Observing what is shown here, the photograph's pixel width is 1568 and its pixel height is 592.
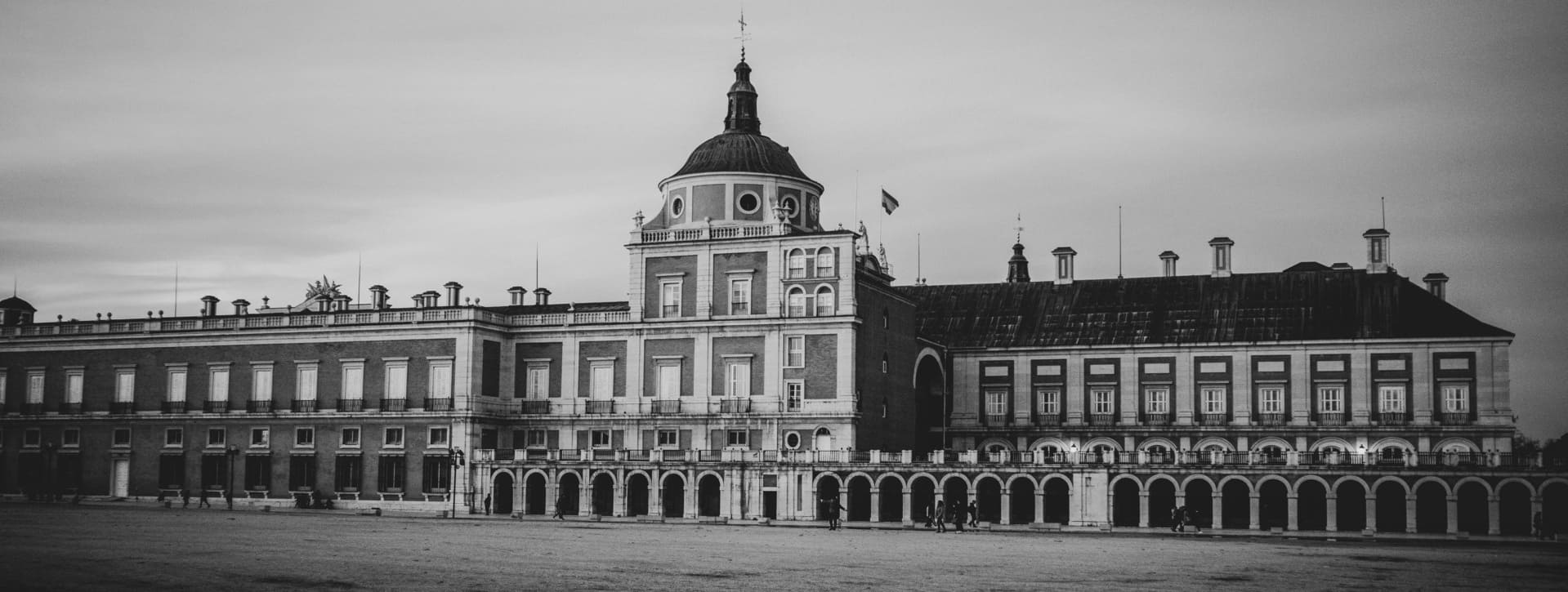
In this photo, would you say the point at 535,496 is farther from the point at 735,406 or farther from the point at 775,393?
the point at 775,393

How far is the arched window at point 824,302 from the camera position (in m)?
78.1

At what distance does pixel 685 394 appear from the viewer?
265 feet

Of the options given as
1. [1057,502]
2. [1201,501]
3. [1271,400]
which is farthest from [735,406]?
[1271,400]

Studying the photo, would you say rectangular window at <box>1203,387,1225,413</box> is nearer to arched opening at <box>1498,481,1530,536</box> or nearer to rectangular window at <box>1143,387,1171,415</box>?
rectangular window at <box>1143,387,1171,415</box>

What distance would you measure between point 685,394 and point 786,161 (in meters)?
12.7

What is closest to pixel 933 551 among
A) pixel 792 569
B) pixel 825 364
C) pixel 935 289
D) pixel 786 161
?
pixel 792 569

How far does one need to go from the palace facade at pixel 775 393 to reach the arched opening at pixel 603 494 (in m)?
0.23

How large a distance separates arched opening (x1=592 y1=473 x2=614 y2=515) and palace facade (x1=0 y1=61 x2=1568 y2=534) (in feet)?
0.77

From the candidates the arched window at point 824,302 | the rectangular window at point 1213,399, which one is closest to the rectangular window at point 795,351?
the arched window at point 824,302

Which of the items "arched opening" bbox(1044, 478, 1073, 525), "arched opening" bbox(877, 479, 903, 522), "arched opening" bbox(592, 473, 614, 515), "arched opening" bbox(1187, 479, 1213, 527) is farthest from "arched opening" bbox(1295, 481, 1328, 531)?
"arched opening" bbox(592, 473, 614, 515)

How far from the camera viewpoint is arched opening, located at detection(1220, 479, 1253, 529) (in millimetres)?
73125

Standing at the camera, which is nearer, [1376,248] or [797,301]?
[797,301]

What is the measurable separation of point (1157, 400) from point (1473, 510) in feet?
65.2

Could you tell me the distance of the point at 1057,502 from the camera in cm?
7731
